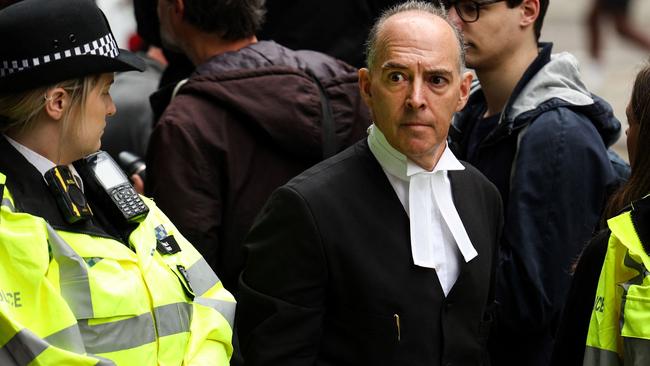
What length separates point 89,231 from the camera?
295 centimetres

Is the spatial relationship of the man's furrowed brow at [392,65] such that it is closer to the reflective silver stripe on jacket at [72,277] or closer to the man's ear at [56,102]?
the man's ear at [56,102]

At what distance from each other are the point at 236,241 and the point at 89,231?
1.08 metres

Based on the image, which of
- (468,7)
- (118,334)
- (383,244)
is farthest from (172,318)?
(468,7)

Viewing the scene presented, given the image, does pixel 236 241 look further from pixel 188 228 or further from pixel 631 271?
pixel 631 271

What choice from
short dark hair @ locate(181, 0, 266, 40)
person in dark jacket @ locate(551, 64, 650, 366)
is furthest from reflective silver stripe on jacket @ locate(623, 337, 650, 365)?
short dark hair @ locate(181, 0, 266, 40)

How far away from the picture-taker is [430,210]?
3295mm

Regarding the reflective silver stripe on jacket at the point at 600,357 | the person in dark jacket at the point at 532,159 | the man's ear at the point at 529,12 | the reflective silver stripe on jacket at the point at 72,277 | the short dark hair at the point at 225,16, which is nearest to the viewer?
the reflective silver stripe on jacket at the point at 72,277

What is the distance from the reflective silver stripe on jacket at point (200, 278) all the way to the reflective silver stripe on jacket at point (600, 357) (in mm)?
1042

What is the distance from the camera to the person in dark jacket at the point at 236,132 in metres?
3.87

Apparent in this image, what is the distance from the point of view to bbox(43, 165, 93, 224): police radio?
9.52ft

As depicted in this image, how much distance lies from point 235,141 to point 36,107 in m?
1.08

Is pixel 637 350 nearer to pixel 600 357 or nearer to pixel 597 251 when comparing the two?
pixel 600 357

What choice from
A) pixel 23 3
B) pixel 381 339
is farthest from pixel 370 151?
pixel 23 3

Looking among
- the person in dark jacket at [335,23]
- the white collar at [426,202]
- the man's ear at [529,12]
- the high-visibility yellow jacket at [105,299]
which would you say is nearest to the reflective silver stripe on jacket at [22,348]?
the high-visibility yellow jacket at [105,299]
